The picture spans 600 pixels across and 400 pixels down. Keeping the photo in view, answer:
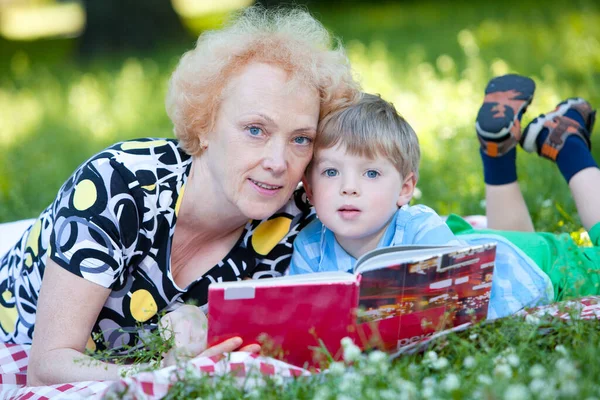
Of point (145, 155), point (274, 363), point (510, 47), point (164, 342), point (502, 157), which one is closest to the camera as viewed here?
point (274, 363)

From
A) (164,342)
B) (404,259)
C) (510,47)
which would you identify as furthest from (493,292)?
(510,47)

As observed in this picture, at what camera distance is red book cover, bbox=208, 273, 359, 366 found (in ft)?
7.72

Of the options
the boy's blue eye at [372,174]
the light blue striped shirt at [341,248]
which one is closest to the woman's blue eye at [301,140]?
the boy's blue eye at [372,174]

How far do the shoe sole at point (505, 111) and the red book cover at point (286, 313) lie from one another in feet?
5.71

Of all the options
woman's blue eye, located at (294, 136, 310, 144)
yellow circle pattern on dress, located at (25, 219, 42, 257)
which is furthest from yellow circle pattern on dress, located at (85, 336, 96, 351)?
woman's blue eye, located at (294, 136, 310, 144)

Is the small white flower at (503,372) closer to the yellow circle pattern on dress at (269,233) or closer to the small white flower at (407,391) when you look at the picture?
the small white flower at (407,391)

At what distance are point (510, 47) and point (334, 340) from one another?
7.19 metres

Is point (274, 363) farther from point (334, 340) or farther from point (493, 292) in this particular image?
point (493, 292)

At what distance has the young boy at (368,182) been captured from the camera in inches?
117

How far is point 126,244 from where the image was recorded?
2.87 metres

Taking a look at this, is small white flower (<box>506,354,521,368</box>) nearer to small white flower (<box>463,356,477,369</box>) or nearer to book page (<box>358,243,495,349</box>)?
small white flower (<box>463,356,477,369</box>)

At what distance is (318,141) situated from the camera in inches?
121

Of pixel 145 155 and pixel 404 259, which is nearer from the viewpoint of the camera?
pixel 404 259

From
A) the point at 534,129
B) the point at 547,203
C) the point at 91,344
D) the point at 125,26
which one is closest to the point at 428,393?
the point at 91,344
